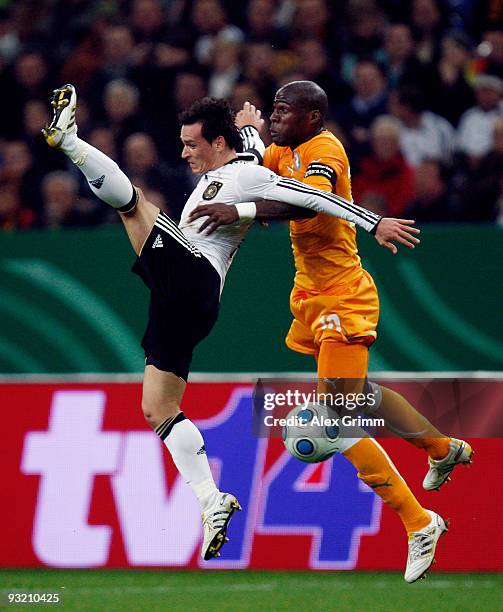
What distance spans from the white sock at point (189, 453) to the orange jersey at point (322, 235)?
0.95 meters

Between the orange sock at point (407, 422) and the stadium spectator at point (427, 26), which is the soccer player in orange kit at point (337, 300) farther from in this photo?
the stadium spectator at point (427, 26)

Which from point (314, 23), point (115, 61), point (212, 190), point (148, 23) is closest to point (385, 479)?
point (212, 190)

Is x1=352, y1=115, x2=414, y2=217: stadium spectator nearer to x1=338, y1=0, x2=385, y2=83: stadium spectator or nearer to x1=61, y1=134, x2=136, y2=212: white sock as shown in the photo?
x1=338, y1=0, x2=385, y2=83: stadium spectator

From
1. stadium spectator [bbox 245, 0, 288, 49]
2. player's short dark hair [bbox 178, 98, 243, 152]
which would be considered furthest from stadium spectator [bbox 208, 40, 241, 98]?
player's short dark hair [bbox 178, 98, 243, 152]

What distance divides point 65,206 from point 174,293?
15.7 ft

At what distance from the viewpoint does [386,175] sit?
10.9 metres

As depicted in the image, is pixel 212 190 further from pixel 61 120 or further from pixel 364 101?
pixel 364 101

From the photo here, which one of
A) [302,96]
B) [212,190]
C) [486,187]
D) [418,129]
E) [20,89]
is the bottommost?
[212,190]

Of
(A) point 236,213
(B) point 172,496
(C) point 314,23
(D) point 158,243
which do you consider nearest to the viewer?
(A) point 236,213

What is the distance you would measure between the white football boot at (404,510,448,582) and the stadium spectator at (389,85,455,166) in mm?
4636

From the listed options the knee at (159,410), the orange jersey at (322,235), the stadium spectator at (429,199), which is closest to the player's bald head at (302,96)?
the orange jersey at (322,235)

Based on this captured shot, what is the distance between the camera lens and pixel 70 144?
6.64 meters

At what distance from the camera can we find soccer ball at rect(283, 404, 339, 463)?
688 centimetres

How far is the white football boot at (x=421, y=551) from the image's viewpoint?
6949 millimetres
